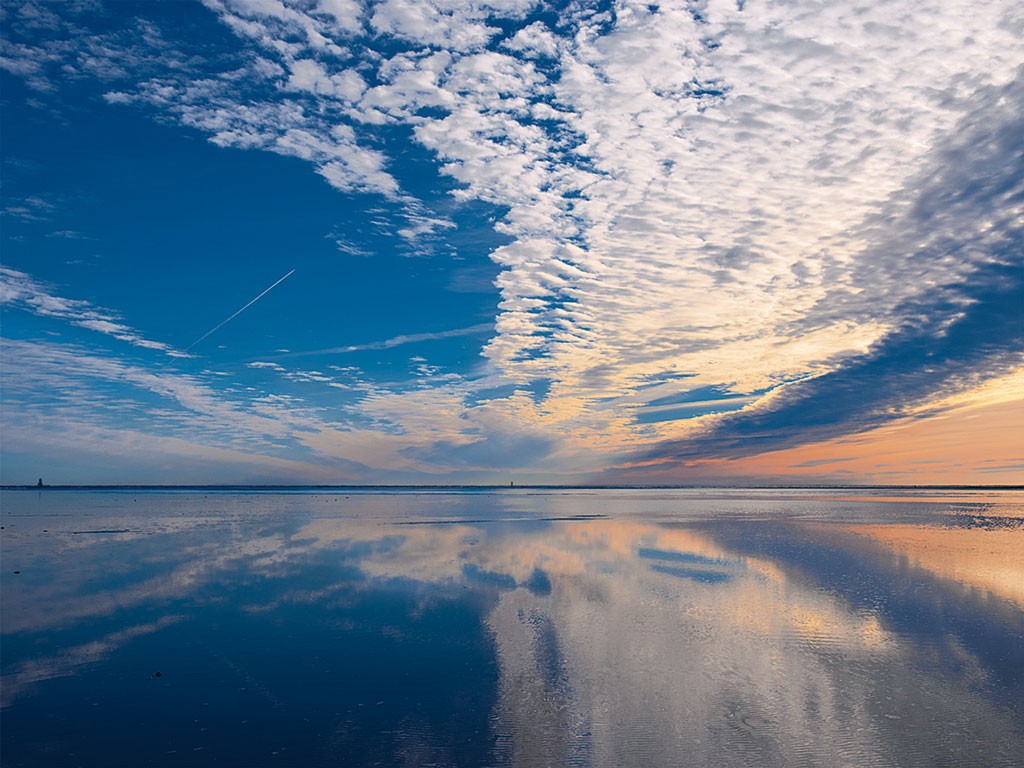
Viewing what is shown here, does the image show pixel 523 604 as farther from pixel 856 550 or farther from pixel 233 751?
pixel 856 550

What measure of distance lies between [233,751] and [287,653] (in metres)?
5.08

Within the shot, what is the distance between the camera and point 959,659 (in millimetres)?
13797

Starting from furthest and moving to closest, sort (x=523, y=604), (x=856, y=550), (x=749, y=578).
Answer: (x=856, y=550) → (x=749, y=578) → (x=523, y=604)

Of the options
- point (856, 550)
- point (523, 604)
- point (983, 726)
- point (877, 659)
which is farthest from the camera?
point (856, 550)

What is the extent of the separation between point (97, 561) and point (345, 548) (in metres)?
10.6

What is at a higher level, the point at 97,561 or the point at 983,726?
the point at 97,561

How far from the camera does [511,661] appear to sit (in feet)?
44.8

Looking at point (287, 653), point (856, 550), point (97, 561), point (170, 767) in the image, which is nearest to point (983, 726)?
point (170, 767)

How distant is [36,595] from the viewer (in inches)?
786

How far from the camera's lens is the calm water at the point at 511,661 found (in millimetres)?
9508

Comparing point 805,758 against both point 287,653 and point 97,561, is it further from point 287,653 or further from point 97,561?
point 97,561

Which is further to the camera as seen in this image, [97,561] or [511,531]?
[511,531]

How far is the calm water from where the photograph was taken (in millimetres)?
9508

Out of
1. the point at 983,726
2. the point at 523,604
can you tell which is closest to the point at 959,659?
the point at 983,726
